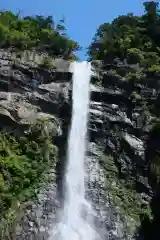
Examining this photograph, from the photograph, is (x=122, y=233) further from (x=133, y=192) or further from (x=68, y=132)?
(x=68, y=132)

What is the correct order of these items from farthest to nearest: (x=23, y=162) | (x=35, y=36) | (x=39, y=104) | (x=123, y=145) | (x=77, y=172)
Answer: (x=35, y=36) < (x=39, y=104) < (x=123, y=145) < (x=77, y=172) < (x=23, y=162)

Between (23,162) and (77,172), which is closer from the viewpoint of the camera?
(23,162)

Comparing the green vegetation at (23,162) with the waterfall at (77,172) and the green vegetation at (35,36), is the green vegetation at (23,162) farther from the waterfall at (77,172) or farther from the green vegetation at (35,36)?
the green vegetation at (35,36)

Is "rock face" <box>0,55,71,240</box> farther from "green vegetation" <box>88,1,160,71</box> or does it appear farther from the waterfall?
"green vegetation" <box>88,1,160,71</box>

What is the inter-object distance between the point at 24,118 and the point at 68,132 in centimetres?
162

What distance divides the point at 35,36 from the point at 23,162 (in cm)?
640

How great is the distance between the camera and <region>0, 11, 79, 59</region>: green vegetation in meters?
17.4

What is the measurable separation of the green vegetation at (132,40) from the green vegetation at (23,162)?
4970 mm

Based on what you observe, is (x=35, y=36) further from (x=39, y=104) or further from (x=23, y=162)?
(x=23, y=162)

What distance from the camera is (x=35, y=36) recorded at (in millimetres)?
18750

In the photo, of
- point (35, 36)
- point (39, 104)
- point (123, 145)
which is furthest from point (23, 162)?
point (35, 36)

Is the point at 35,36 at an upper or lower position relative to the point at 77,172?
upper

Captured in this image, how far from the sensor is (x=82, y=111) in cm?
1612

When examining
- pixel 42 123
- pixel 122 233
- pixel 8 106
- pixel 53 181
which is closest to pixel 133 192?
pixel 122 233
